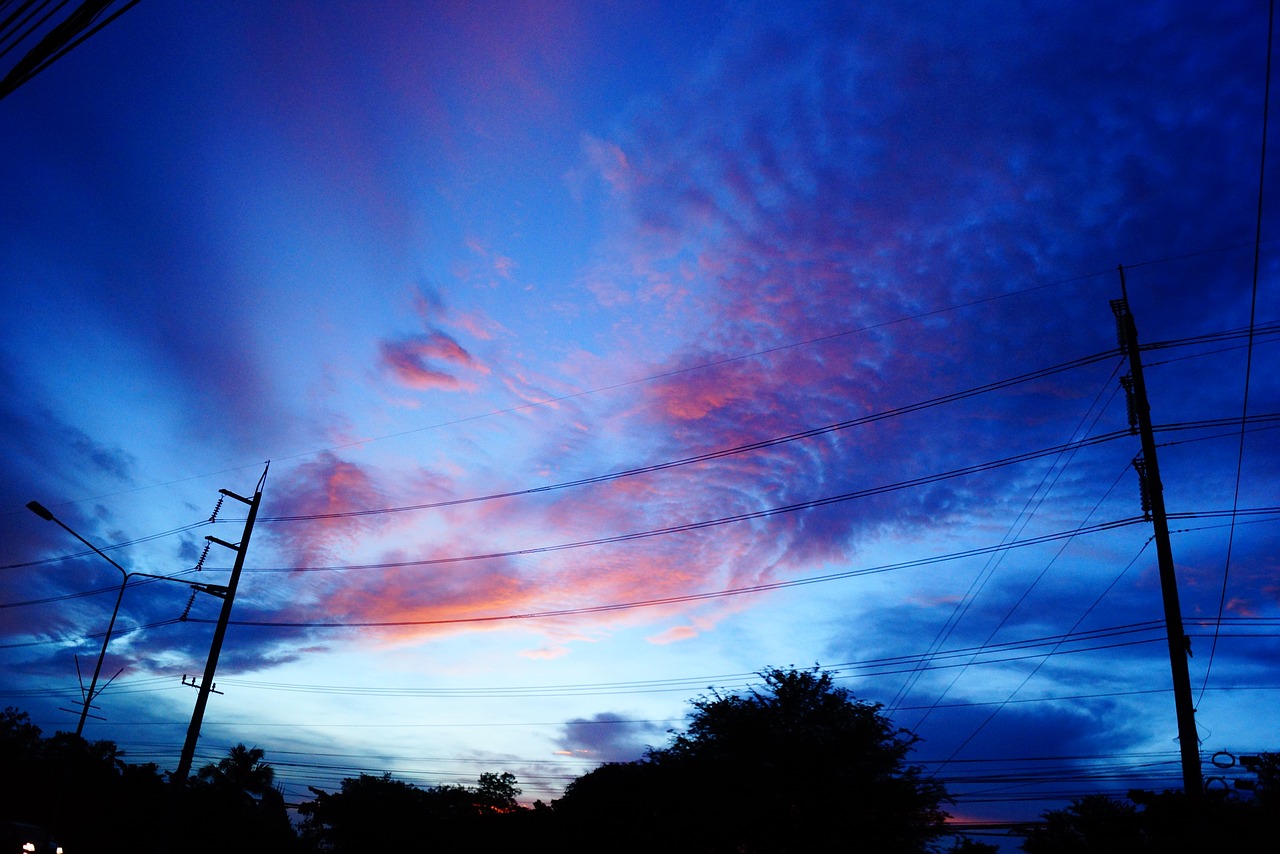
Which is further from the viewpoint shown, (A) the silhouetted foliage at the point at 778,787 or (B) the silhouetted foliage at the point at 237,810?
(B) the silhouetted foliage at the point at 237,810

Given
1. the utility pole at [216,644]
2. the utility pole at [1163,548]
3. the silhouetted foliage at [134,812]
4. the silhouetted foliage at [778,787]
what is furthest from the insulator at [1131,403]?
the silhouetted foliage at [134,812]

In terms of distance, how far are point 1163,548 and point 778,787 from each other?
20.4 metres

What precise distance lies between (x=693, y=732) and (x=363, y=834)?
36006 millimetres

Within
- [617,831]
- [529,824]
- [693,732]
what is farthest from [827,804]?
[529,824]

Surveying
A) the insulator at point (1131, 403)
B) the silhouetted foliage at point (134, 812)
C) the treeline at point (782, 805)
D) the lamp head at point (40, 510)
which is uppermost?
the insulator at point (1131, 403)

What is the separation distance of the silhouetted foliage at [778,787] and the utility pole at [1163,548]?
17.9m

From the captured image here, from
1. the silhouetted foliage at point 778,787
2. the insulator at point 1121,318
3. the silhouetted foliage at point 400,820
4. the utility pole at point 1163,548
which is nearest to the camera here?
the utility pole at point 1163,548

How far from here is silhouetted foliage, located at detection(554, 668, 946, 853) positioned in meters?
31.7

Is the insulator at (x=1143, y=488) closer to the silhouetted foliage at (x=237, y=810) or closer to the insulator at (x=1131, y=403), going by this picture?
the insulator at (x=1131, y=403)

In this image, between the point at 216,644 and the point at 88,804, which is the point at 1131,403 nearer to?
the point at 216,644

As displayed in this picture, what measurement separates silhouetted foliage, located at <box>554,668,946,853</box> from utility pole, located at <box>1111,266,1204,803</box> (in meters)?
17.9

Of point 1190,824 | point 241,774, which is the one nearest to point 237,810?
point 241,774

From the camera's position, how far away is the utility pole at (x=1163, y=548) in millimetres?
16234

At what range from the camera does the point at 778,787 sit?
1276 inches
